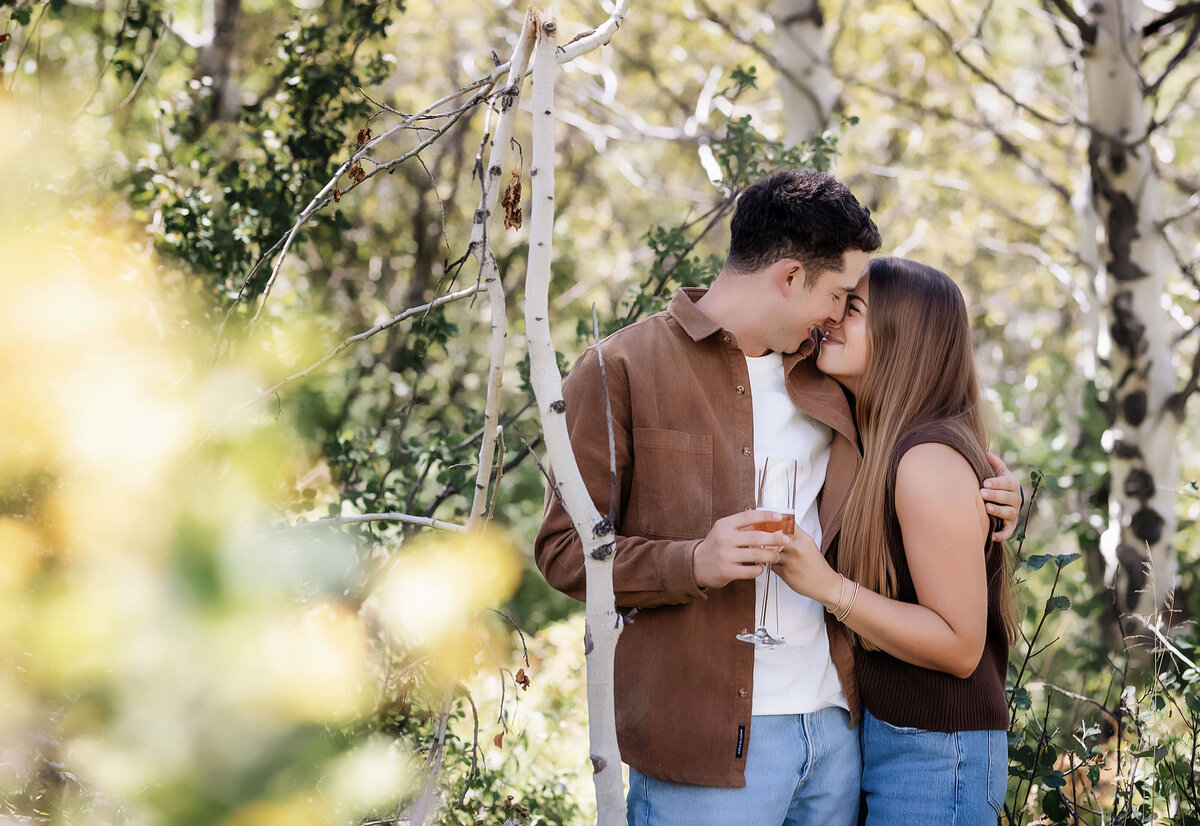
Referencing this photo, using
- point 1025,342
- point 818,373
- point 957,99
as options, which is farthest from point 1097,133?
point 1025,342

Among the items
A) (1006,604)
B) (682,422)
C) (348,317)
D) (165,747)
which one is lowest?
(165,747)

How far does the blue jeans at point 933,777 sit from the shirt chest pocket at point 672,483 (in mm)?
580

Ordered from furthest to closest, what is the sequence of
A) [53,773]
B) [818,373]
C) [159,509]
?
[818,373] < [53,773] < [159,509]

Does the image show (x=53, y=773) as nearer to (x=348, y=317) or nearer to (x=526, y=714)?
(x=526, y=714)

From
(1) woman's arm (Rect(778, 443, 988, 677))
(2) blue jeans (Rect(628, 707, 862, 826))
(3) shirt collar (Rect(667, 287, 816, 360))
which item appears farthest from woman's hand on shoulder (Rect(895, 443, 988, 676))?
(3) shirt collar (Rect(667, 287, 816, 360))

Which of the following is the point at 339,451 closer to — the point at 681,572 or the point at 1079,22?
the point at 681,572

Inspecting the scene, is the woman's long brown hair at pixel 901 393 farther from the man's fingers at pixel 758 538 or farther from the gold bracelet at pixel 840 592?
the man's fingers at pixel 758 538

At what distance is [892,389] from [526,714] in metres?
3.38

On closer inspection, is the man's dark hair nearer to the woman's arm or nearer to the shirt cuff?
the woman's arm

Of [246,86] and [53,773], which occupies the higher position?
[246,86]

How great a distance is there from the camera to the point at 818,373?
2250 millimetres

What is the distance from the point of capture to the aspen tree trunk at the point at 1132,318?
4445mm

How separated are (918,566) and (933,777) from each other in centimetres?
45

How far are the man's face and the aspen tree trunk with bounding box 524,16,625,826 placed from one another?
2.64ft
